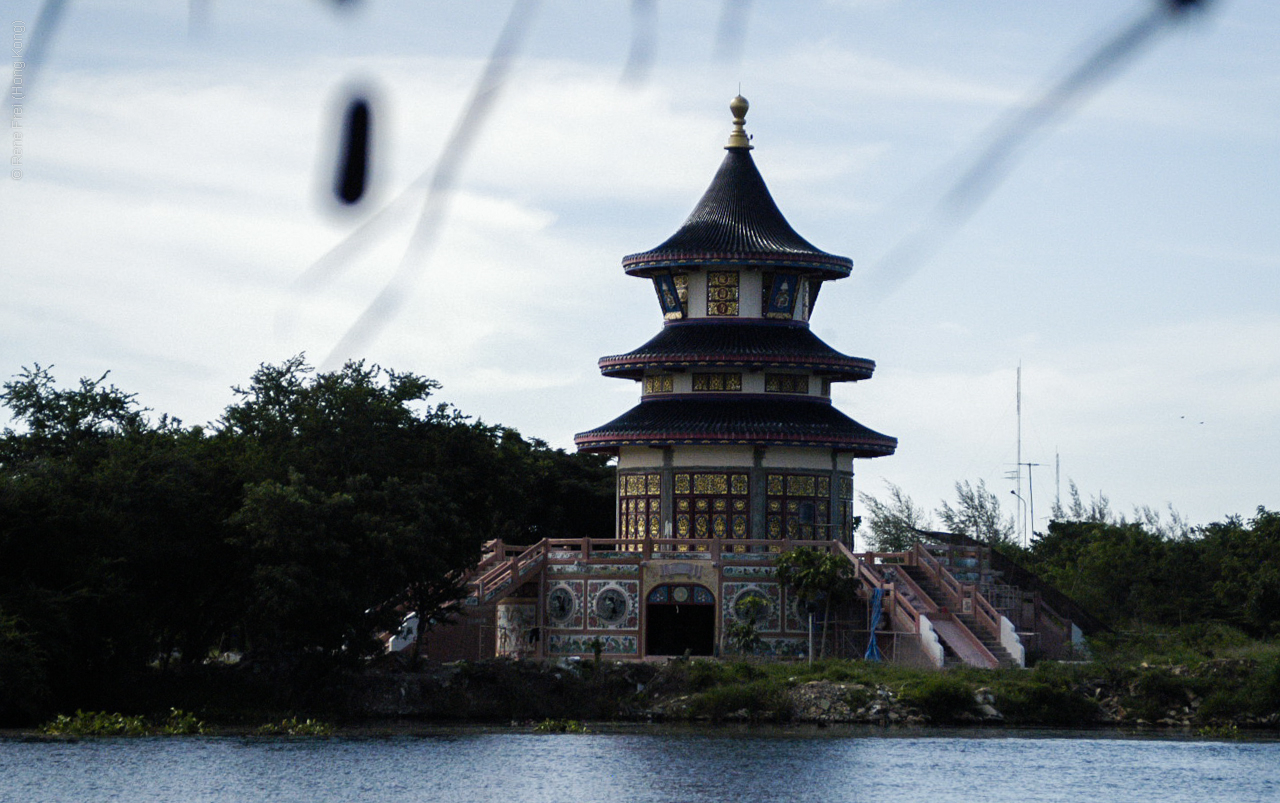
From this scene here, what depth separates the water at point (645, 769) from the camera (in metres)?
27.1

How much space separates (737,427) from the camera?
43594 mm

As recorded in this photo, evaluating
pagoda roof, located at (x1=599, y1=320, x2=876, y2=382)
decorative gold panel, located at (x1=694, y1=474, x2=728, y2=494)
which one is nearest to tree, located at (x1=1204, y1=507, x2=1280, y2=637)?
pagoda roof, located at (x1=599, y1=320, x2=876, y2=382)

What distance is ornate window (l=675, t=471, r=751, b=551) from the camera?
44.4 metres

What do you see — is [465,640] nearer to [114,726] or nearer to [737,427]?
[737,427]

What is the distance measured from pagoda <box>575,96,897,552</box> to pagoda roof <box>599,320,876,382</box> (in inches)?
1.6

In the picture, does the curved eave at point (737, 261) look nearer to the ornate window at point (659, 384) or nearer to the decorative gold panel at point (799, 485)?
the ornate window at point (659, 384)

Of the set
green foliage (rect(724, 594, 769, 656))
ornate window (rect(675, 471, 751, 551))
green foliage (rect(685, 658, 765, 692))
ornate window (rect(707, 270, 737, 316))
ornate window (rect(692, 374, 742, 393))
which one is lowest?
green foliage (rect(685, 658, 765, 692))

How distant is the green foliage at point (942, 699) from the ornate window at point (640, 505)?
33.1 feet

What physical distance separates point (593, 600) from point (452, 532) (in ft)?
18.6

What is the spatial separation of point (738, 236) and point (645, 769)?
19017mm

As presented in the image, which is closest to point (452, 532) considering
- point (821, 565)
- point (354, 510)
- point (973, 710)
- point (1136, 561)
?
point (354, 510)

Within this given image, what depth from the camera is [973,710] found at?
36.6 meters

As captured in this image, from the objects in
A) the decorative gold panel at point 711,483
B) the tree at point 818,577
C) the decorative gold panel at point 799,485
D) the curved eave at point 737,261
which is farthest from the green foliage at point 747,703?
the curved eave at point 737,261

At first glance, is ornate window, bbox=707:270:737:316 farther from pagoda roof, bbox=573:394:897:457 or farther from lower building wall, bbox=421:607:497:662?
lower building wall, bbox=421:607:497:662
